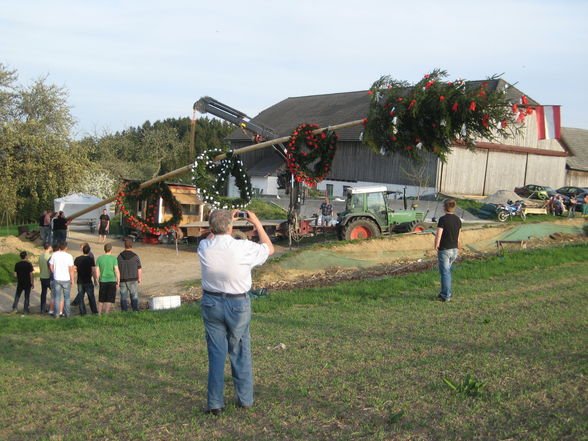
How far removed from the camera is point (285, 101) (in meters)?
53.8

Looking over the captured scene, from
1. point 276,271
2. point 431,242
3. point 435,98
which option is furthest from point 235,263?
point 431,242

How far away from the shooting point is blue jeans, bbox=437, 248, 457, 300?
970cm

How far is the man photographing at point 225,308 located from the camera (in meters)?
4.75

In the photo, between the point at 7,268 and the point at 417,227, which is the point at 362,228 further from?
the point at 7,268

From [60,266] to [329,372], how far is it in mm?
8260

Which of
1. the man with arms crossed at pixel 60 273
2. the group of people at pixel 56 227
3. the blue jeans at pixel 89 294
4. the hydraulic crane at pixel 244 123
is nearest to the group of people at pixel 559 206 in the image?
the hydraulic crane at pixel 244 123

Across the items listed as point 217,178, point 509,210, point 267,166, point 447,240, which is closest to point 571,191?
point 509,210

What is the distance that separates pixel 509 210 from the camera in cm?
2855

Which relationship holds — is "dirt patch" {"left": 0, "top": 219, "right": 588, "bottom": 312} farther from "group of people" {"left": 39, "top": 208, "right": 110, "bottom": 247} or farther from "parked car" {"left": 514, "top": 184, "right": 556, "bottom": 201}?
"parked car" {"left": 514, "top": 184, "right": 556, "bottom": 201}

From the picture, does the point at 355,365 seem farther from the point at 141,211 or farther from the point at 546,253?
the point at 141,211

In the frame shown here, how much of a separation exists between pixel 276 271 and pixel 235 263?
997cm

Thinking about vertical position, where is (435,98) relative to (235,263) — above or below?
above

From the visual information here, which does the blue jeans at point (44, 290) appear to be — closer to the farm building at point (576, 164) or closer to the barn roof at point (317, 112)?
the barn roof at point (317, 112)

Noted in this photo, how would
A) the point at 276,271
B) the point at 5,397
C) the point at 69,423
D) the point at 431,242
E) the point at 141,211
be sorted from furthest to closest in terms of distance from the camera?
1. the point at 141,211
2. the point at 431,242
3. the point at 276,271
4. the point at 5,397
5. the point at 69,423
